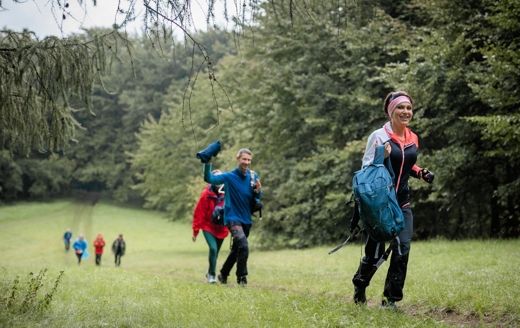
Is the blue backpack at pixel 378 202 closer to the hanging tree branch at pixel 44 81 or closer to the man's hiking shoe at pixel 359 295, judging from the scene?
the man's hiking shoe at pixel 359 295

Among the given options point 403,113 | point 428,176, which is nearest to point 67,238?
point 428,176

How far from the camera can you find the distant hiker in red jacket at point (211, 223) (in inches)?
416

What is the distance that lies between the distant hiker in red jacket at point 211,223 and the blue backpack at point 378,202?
4963 mm

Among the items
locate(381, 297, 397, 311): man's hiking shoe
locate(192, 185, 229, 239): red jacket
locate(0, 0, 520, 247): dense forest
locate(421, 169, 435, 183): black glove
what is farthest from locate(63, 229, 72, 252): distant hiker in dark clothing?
locate(421, 169, 435, 183): black glove

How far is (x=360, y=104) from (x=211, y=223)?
45.1 ft

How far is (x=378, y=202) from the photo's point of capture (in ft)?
18.8

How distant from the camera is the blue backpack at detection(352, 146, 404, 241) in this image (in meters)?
5.75

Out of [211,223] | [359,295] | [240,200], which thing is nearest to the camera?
[359,295]

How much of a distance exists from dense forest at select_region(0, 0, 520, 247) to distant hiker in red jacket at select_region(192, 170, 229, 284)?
7.19 ft

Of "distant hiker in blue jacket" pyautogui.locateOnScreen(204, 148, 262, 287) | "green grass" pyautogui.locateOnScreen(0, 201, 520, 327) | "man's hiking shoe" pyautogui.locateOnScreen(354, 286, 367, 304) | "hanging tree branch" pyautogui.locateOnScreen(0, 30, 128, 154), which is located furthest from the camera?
"distant hiker in blue jacket" pyautogui.locateOnScreen(204, 148, 262, 287)

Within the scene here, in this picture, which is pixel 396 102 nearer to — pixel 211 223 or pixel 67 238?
pixel 211 223

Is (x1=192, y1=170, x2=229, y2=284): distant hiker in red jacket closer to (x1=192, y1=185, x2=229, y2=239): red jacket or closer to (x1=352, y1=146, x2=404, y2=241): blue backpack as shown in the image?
(x1=192, y1=185, x2=229, y2=239): red jacket

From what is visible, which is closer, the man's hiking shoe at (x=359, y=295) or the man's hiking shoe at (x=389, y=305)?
the man's hiking shoe at (x=389, y=305)

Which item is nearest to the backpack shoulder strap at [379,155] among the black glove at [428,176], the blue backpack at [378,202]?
the blue backpack at [378,202]
